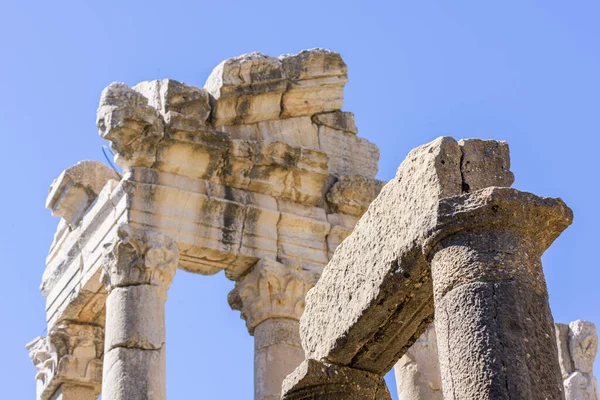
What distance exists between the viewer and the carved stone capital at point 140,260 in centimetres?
1722

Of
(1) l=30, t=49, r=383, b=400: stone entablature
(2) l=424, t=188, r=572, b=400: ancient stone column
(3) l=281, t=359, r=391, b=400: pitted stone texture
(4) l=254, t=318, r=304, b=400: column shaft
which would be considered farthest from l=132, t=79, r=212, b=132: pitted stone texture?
(2) l=424, t=188, r=572, b=400: ancient stone column

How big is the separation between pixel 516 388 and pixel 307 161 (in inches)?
396

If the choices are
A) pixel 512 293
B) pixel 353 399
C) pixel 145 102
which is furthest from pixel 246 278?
pixel 512 293

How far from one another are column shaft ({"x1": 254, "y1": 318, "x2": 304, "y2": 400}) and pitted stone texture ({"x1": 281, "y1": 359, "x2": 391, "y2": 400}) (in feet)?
19.0

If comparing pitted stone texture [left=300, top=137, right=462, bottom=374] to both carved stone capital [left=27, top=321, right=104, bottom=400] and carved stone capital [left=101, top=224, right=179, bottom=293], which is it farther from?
carved stone capital [left=27, top=321, right=104, bottom=400]

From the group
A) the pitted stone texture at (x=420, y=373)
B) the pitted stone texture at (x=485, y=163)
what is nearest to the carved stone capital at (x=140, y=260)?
the pitted stone texture at (x=420, y=373)

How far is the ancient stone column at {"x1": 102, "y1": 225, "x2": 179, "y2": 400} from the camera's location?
647 inches

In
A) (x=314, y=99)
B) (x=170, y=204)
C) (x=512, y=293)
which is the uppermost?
(x=314, y=99)

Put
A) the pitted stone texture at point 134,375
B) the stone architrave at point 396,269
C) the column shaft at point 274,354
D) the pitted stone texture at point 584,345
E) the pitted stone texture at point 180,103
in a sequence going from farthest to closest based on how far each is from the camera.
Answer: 1. the pitted stone texture at point 584,345
2. the pitted stone texture at point 180,103
3. the column shaft at point 274,354
4. the pitted stone texture at point 134,375
5. the stone architrave at point 396,269

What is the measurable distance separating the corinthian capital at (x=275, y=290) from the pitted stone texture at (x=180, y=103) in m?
1.93

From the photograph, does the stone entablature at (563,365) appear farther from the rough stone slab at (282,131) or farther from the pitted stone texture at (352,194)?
the rough stone slab at (282,131)

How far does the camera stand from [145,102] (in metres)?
17.7

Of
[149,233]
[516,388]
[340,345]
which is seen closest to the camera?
[516,388]

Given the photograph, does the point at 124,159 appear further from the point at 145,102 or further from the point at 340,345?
the point at 340,345
